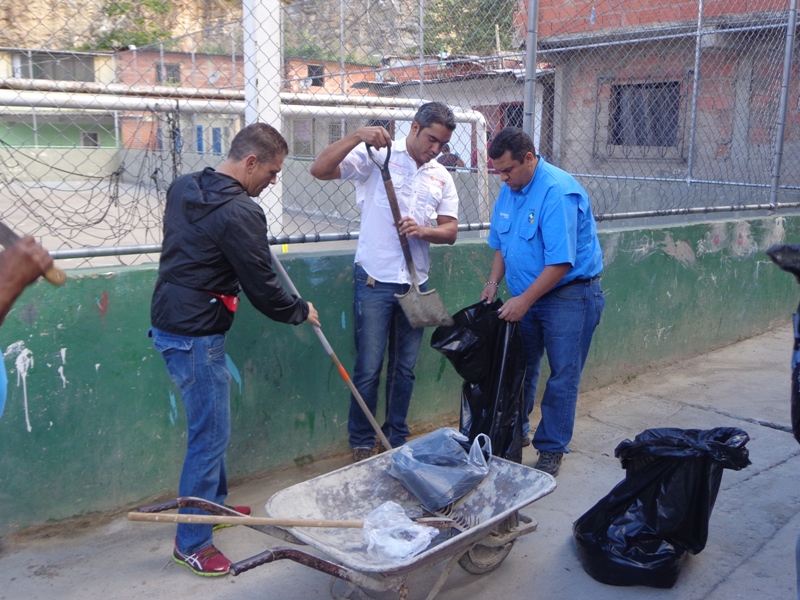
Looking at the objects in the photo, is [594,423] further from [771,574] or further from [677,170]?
[677,170]

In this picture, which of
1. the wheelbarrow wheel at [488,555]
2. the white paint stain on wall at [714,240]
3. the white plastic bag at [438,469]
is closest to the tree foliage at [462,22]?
the white paint stain on wall at [714,240]

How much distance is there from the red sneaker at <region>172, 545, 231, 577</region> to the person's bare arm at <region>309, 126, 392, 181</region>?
184 cm

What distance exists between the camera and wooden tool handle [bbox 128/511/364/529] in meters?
2.33

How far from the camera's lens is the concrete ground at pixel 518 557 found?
10.4 feet

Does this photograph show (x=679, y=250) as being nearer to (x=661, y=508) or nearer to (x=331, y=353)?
(x=661, y=508)

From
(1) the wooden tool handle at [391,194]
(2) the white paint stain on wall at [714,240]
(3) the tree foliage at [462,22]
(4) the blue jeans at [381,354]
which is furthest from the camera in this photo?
(2) the white paint stain on wall at [714,240]

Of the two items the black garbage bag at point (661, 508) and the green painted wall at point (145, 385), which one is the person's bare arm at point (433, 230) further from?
the black garbage bag at point (661, 508)

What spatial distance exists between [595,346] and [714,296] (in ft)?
5.63

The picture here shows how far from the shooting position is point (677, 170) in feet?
29.0

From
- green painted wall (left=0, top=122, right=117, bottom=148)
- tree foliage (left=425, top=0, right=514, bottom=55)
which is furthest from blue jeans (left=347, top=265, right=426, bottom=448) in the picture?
tree foliage (left=425, top=0, right=514, bottom=55)

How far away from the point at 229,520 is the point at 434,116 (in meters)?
2.24

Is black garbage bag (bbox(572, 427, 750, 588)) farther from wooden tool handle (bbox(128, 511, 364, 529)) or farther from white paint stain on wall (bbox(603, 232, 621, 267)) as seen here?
white paint stain on wall (bbox(603, 232, 621, 267))

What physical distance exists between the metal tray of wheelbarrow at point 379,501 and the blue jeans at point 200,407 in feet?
1.36

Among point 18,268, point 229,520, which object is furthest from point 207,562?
point 18,268
